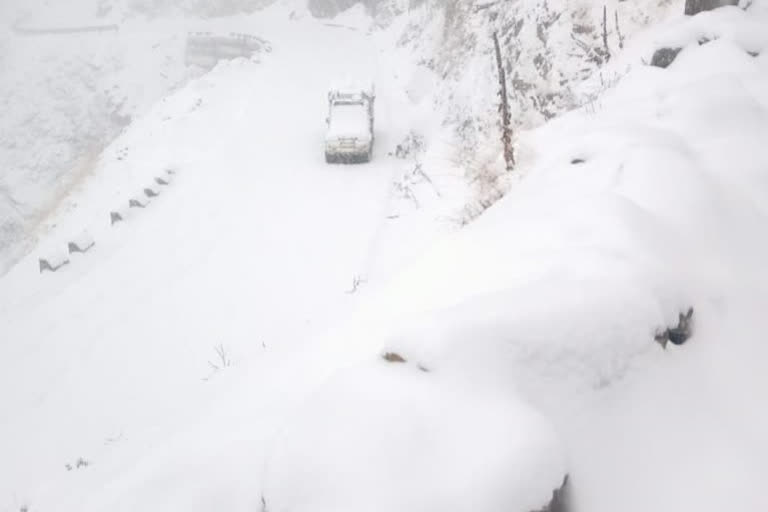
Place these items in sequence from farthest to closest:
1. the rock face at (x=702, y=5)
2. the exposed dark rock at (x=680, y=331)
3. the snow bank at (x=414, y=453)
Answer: the rock face at (x=702, y=5), the exposed dark rock at (x=680, y=331), the snow bank at (x=414, y=453)

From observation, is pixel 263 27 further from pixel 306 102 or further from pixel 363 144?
pixel 363 144

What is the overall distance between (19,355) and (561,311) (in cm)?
904

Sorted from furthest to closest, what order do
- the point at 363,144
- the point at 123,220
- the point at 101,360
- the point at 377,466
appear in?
the point at 363,144 → the point at 123,220 → the point at 101,360 → the point at 377,466

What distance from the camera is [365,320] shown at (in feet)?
16.3

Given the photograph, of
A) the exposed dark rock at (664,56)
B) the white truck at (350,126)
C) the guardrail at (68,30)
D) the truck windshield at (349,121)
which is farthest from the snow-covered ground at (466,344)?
the guardrail at (68,30)

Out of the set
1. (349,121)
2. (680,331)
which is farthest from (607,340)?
(349,121)

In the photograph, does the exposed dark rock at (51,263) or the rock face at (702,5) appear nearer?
the rock face at (702,5)

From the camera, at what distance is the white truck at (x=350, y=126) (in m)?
14.4

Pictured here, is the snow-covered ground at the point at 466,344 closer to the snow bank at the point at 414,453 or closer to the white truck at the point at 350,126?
the snow bank at the point at 414,453

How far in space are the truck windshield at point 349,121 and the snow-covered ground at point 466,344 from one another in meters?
4.18

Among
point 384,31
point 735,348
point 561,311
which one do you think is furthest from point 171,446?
point 384,31

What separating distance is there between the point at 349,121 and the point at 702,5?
8910 millimetres

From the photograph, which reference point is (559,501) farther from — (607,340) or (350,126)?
(350,126)

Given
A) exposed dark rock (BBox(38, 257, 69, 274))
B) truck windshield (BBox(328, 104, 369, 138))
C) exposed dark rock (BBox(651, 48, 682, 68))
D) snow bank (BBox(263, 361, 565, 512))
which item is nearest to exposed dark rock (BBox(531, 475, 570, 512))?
snow bank (BBox(263, 361, 565, 512))
